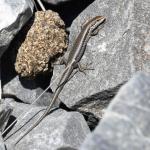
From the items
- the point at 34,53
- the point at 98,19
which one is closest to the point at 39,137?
the point at 34,53

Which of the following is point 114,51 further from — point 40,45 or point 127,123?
point 127,123

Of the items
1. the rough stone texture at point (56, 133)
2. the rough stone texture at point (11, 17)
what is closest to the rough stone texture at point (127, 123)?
the rough stone texture at point (56, 133)

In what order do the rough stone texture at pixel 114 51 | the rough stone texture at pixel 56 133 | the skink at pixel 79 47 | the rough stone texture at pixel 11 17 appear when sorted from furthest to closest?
the skink at pixel 79 47 < the rough stone texture at pixel 11 17 < the rough stone texture at pixel 114 51 < the rough stone texture at pixel 56 133

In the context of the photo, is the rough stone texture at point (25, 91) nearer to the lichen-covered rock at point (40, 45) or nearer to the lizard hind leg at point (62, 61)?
the lichen-covered rock at point (40, 45)

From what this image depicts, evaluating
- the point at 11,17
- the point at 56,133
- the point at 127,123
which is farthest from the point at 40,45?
the point at 127,123

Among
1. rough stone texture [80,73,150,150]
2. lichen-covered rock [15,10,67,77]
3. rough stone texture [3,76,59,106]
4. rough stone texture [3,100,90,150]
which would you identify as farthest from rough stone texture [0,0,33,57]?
rough stone texture [80,73,150,150]

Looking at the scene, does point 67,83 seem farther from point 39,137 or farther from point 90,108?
point 39,137
